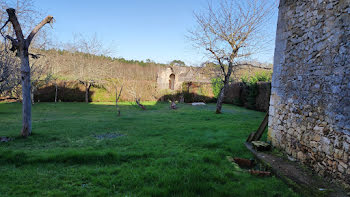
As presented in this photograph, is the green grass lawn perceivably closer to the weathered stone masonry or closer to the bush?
the weathered stone masonry

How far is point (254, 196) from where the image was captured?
110 inches

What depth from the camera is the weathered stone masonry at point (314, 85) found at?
2998 mm

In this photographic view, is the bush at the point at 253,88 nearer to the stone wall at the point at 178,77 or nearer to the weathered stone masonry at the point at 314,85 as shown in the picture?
the stone wall at the point at 178,77

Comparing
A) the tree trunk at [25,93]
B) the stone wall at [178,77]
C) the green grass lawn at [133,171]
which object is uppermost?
the stone wall at [178,77]

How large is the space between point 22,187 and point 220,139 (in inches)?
188

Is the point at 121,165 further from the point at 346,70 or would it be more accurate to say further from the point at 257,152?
the point at 346,70

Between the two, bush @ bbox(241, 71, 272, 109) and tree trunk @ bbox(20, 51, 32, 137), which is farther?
bush @ bbox(241, 71, 272, 109)

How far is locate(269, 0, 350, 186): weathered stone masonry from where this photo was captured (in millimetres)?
2998

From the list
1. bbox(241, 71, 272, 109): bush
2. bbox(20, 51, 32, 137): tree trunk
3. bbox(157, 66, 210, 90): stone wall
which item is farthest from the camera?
bbox(157, 66, 210, 90): stone wall

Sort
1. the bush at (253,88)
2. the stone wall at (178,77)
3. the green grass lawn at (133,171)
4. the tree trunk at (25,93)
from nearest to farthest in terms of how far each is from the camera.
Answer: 1. the green grass lawn at (133,171)
2. the tree trunk at (25,93)
3. the bush at (253,88)
4. the stone wall at (178,77)

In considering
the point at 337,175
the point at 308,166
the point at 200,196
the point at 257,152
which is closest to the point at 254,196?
the point at 200,196

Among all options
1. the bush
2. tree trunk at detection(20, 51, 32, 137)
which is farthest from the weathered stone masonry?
the bush

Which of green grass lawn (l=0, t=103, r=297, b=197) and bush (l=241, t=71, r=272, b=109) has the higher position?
bush (l=241, t=71, r=272, b=109)

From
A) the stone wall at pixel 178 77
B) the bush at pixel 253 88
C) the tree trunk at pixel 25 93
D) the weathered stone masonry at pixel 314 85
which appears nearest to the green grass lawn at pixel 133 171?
the tree trunk at pixel 25 93
